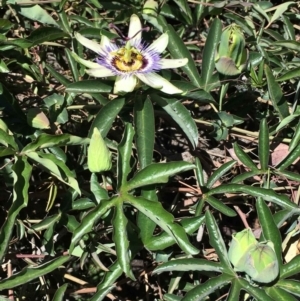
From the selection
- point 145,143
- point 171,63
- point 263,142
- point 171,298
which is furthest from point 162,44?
point 171,298

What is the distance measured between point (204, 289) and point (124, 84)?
1.94 ft

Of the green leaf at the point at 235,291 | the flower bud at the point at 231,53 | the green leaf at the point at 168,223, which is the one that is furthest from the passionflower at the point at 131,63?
the green leaf at the point at 235,291

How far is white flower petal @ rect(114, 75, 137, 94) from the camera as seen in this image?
162 cm

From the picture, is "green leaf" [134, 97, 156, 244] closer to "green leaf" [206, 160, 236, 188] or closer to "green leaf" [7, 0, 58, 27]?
"green leaf" [206, 160, 236, 188]

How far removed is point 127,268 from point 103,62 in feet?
1.96

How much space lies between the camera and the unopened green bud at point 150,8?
201 centimetres

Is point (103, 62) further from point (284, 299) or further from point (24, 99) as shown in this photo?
point (284, 299)

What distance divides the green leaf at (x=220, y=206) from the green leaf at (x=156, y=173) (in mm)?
219

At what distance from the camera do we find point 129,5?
208 centimetres

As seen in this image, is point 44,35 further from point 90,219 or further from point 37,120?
point 90,219

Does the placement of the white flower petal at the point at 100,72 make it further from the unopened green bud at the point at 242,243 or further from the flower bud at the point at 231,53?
the unopened green bud at the point at 242,243

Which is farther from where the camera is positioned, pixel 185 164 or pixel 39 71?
pixel 39 71

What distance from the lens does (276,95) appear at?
1837 millimetres

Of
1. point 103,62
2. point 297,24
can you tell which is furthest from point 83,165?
point 297,24
